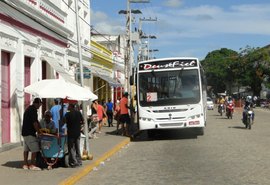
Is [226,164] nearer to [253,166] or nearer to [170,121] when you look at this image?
[253,166]

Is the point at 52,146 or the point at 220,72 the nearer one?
the point at 52,146

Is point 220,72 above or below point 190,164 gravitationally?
above

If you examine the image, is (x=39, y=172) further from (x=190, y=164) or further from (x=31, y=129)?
(x=190, y=164)

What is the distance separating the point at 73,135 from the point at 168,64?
9283 millimetres

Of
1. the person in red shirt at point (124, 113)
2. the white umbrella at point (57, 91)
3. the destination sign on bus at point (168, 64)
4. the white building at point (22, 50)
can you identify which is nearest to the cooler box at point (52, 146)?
the white umbrella at point (57, 91)

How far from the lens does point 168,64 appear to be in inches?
829

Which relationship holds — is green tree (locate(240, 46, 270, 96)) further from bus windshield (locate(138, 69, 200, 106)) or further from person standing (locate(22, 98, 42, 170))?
person standing (locate(22, 98, 42, 170))

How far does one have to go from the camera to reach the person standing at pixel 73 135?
493 inches

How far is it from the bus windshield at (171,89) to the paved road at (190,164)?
5.82ft

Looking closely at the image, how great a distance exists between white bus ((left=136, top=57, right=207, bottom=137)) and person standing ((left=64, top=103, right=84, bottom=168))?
26.5 feet

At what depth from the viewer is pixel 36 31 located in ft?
65.5

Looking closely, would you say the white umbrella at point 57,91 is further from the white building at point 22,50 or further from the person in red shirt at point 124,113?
the person in red shirt at point 124,113

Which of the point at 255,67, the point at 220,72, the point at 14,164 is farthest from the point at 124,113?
the point at 220,72

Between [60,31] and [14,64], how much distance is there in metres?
6.55
